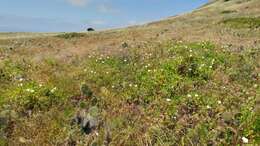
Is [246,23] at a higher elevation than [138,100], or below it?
higher

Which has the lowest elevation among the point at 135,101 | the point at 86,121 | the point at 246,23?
the point at 86,121

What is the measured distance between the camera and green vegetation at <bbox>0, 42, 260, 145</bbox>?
11727 mm

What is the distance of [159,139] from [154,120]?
1.12m

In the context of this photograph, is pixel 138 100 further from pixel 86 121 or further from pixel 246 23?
pixel 246 23

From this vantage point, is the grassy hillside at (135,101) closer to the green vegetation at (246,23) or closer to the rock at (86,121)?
the rock at (86,121)

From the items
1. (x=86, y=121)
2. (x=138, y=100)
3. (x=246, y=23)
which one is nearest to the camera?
(x=86, y=121)

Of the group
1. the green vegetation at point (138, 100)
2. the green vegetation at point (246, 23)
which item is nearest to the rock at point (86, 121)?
the green vegetation at point (138, 100)

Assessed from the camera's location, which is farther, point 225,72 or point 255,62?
point 255,62

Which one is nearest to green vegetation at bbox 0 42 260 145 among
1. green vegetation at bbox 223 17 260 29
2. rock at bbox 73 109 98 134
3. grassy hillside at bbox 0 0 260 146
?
grassy hillside at bbox 0 0 260 146

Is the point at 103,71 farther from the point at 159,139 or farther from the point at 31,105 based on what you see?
the point at 159,139

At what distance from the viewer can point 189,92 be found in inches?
567

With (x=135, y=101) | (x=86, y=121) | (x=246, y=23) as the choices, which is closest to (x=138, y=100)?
(x=135, y=101)

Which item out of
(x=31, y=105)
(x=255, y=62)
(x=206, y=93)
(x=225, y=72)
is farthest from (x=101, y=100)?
(x=255, y=62)

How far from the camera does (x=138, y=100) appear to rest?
14266 millimetres
